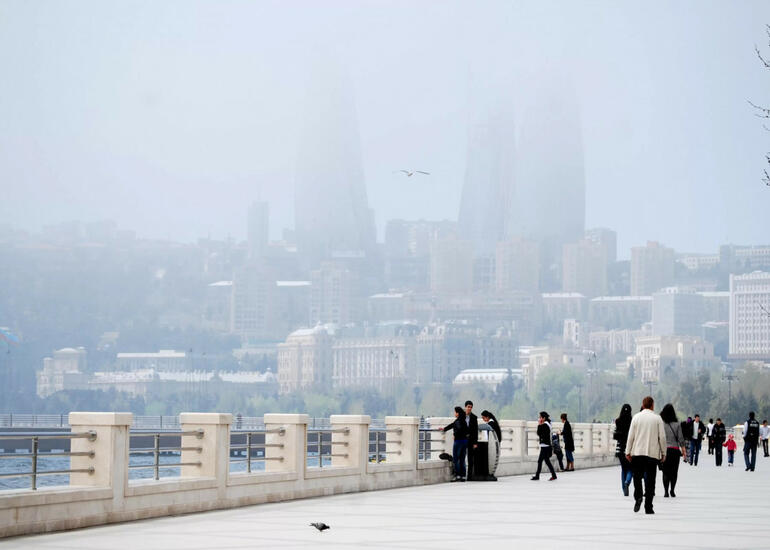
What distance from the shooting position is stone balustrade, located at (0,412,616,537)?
15688 mm

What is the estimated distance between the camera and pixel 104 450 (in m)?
16.7

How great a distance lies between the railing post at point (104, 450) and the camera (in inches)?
653

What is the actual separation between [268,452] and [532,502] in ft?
15.1

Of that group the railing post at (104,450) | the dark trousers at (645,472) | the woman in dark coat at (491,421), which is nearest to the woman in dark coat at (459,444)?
the woman in dark coat at (491,421)

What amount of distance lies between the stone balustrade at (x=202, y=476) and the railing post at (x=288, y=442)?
17 mm

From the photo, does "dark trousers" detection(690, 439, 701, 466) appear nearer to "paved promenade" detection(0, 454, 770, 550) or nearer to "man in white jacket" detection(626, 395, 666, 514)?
"paved promenade" detection(0, 454, 770, 550)

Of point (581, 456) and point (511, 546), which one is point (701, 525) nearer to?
point (511, 546)

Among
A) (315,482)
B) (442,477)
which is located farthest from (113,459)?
(442,477)

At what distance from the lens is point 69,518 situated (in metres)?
15.8

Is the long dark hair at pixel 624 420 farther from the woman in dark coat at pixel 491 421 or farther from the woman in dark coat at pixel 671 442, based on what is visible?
the woman in dark coat at pixel 491 421

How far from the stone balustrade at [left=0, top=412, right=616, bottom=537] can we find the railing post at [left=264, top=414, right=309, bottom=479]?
2cm

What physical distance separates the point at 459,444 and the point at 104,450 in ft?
43.5

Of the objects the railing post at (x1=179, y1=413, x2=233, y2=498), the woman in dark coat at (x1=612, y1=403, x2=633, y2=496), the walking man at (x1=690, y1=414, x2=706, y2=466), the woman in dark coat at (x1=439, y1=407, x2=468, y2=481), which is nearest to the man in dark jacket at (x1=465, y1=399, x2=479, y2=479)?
the woman in dark coat at (x1=439, y1=407, x2=468, y2=481)

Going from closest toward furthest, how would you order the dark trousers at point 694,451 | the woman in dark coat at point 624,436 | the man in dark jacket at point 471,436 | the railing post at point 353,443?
the woman in dark coat at point 624,436
the railing post at point 353,443
the man in dark jacket at point 471,436
the dark trousers at point 694,451
